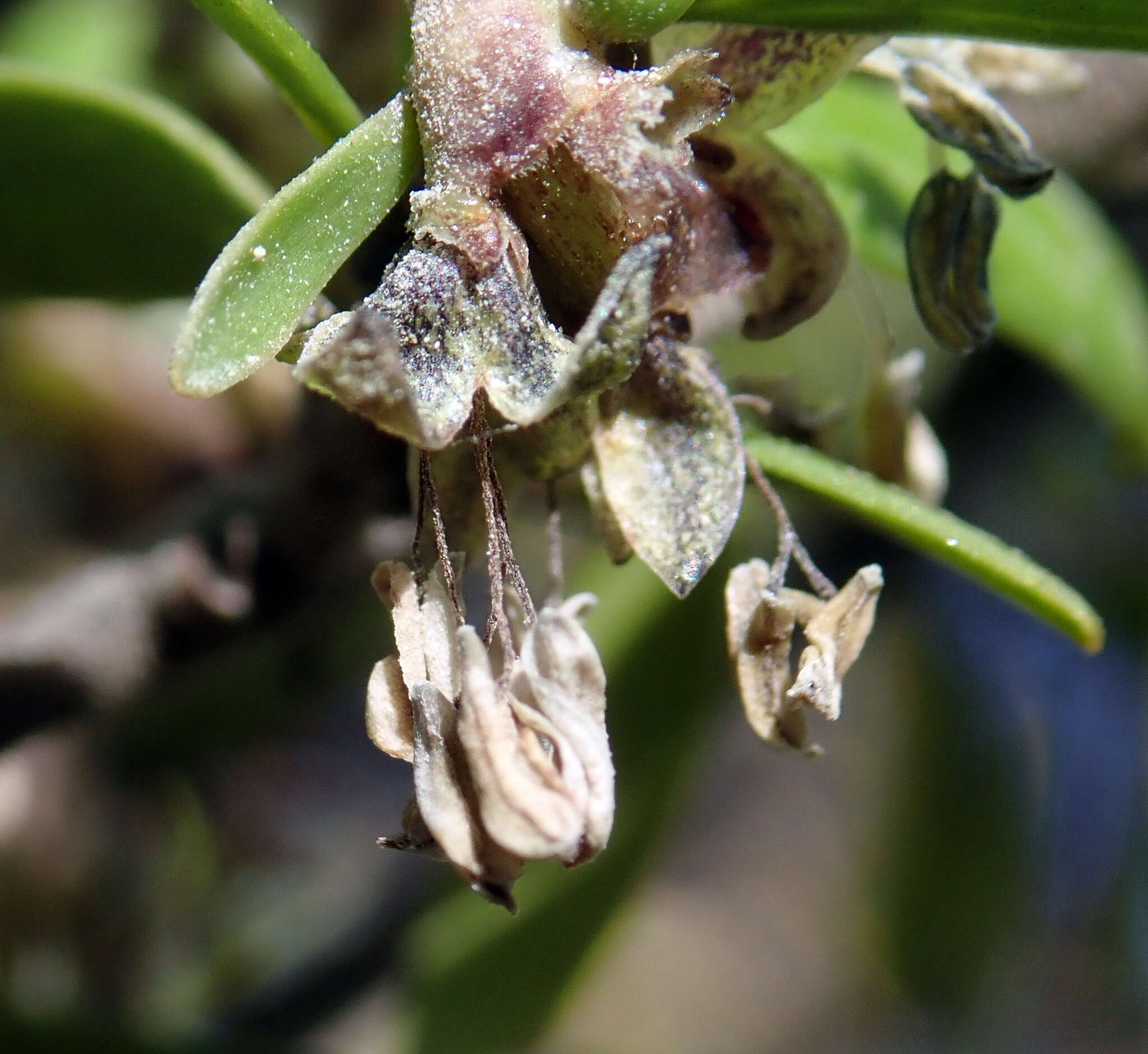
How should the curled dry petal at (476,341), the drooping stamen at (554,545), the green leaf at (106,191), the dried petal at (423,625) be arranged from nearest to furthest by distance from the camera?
the curled dry petal at (476,341) → the dried petal at (423,625) → the drooping stamen at (554,545) → the green leaf at (106,191)

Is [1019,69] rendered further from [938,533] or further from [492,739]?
[492,739]

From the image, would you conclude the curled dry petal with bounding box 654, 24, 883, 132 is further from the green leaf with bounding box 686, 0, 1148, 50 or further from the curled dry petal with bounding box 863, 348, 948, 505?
the curled dry petal with bounding box 863, 348, 948, 505

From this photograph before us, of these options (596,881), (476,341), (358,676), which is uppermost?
(476,341)

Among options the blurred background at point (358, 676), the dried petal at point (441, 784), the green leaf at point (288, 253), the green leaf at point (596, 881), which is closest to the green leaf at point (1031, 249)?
the blurred background at point (358, 676)

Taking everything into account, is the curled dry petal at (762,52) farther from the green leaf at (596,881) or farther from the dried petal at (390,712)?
the green leaf at (596,881)

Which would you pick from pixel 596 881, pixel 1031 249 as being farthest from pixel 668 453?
pixel 596 881

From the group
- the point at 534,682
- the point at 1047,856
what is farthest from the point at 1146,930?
the point at 534,682

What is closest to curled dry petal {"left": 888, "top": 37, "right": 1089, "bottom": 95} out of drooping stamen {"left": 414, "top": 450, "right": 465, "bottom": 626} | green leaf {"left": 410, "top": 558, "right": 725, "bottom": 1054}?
drooping stamen {"left": 414, "top": 450, "right": 465, "bottom": 626}
